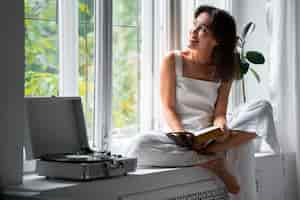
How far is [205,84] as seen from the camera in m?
3.52

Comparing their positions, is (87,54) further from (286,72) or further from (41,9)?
(286,72)

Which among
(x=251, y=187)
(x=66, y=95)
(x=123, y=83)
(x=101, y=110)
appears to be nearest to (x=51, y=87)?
(x=66, y=95)

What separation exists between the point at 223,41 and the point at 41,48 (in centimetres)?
99

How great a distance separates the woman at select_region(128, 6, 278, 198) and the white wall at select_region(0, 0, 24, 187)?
39.4 inches

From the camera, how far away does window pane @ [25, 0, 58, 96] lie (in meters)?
2.97

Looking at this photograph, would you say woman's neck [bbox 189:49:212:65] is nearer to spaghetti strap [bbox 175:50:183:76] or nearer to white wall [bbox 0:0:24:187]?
spaghetti strap [bbox 175:50:183:76]

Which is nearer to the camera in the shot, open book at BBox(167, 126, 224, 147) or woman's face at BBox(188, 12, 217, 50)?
open book at BBox(167, 126, 224, 147)

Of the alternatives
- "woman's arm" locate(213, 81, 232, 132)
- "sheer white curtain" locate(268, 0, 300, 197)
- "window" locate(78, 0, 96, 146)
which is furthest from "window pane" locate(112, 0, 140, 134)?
"sheer white curtain" locate(268, 0, 300, 197)

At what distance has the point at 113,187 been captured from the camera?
273 cm

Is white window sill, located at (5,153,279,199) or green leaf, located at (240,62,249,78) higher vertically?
green leaf, located at (240,62,249,78)

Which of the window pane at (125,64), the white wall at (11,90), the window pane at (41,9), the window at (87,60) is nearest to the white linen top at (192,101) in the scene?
the window pane at (125,64)

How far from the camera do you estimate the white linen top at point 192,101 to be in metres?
3.47

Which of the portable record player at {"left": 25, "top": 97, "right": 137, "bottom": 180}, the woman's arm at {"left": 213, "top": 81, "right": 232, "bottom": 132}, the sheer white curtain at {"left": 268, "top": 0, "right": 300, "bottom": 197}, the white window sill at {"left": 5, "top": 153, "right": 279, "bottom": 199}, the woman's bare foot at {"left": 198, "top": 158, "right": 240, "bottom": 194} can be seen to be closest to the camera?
the white window sill at {"left": 5, "top": 153, "right": 279, "bottom": 199}

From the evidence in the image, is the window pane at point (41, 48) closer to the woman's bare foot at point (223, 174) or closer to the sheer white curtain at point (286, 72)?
the woman's bare foot at point (223, 174)
